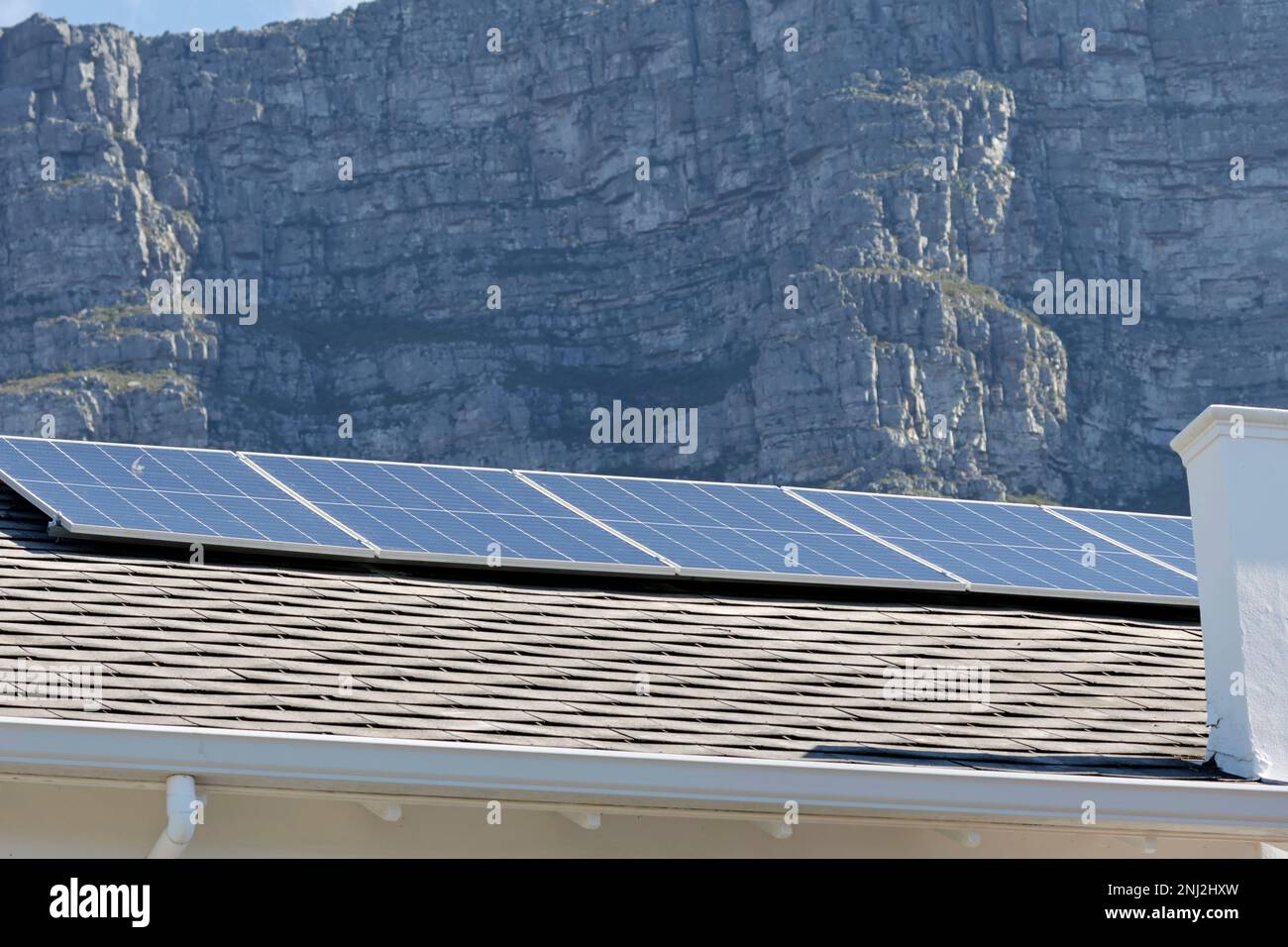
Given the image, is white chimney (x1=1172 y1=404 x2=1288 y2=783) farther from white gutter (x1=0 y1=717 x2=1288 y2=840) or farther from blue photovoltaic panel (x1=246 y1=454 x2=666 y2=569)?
blue photovoltaic panel (x1=246 y1=454 x2=666 y2=569)

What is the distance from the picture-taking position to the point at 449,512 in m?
10.5

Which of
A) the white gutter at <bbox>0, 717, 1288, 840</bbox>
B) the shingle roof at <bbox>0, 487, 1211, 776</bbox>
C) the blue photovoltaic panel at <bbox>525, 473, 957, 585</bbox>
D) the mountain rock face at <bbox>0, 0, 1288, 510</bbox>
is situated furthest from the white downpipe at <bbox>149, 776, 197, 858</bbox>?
the mountain rock face at <bbox>0, 0, 1288, 510</bbox>

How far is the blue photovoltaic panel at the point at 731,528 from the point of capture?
33.2 ft

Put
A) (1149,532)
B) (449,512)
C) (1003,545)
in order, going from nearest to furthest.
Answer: (449,512) → (1003,545) → (1149,532)

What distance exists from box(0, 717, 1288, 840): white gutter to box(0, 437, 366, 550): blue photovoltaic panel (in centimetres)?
278

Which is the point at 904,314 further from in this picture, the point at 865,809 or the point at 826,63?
the point at 865,809

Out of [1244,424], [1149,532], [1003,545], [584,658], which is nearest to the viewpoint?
[1244,424]

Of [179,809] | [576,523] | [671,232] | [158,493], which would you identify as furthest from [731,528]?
[671,232]

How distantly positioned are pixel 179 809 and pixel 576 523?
444cm

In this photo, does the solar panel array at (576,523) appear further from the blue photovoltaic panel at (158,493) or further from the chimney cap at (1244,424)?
the chimney cap at (1244,424)

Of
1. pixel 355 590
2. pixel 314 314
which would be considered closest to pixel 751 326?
pixel 314 314

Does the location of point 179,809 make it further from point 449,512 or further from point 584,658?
point 449,512
